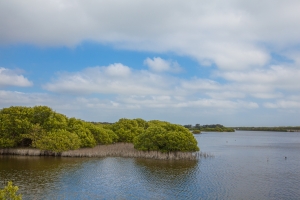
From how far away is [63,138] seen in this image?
46.8 m

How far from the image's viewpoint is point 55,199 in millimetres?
22984

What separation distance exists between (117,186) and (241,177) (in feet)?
53.7

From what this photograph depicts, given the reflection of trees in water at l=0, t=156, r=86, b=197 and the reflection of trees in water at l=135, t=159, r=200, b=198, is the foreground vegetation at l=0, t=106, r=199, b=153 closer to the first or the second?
the reflection of trees in water at l=0, t=156, r=86, b=197

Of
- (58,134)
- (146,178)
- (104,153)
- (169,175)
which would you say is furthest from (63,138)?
(169,175)

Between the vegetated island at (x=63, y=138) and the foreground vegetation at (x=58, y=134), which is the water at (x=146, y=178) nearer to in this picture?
the vegetated island at (x=63, y=138)

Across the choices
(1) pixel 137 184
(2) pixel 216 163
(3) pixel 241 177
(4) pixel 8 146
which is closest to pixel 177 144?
(2) pixel 216 163

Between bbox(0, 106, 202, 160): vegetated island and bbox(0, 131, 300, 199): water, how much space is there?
10.1 ft

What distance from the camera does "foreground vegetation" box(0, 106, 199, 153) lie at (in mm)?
46375

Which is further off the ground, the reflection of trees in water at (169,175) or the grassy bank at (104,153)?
the grassy bank at (104,153)

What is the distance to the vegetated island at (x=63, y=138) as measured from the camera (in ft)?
152

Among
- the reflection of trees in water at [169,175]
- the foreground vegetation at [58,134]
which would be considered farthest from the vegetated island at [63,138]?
the reflection of trees in water at [169,175]

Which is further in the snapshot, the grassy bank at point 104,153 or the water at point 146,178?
the grassy bank at point 104,153

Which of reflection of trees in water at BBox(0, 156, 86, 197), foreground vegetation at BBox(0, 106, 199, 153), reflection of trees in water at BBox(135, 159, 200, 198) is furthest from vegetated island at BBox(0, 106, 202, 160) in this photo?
reflection of trees in water at BBox(135, 159, 200, 198)

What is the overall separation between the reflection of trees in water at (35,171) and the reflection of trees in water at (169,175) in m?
9.97
